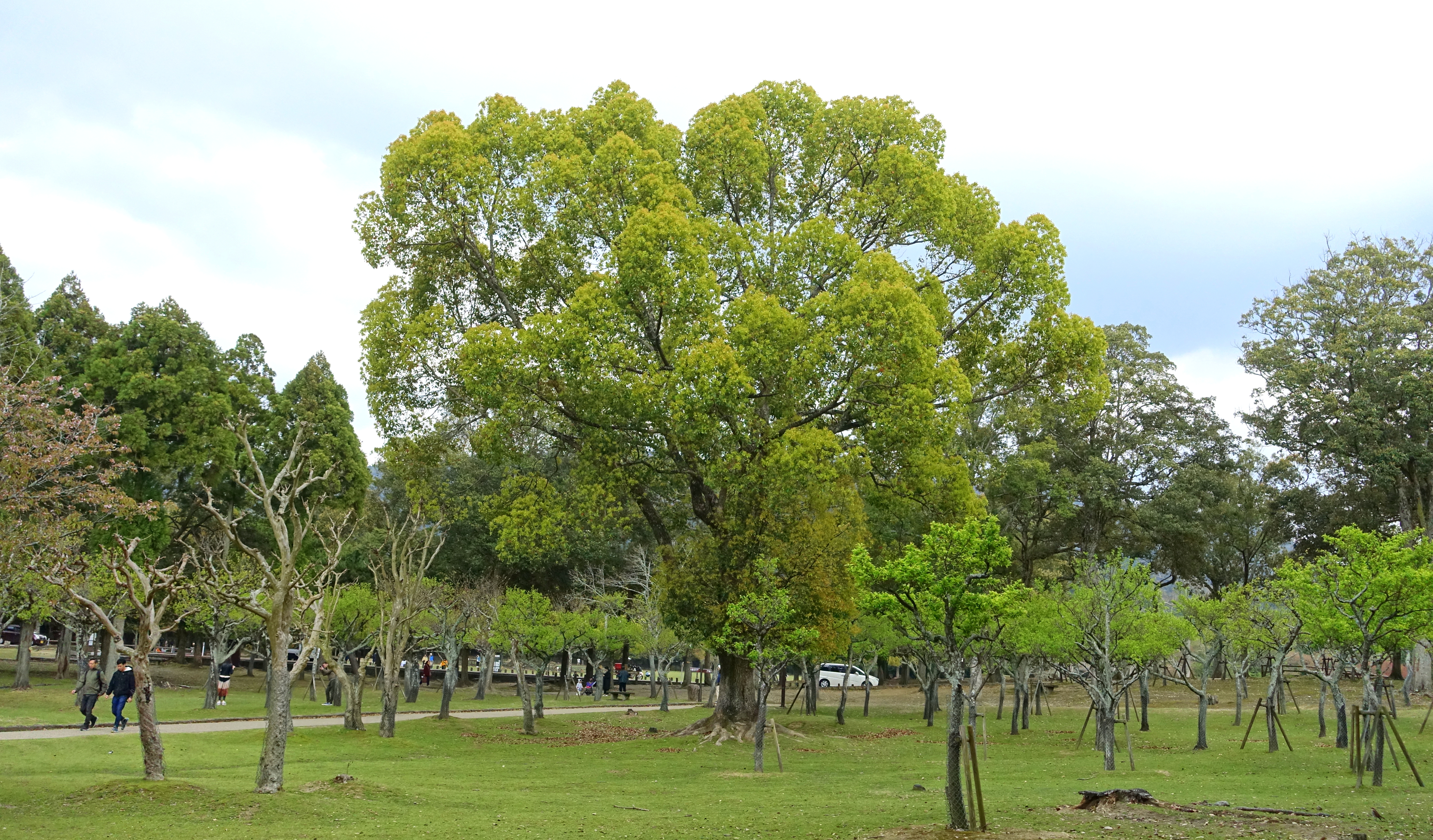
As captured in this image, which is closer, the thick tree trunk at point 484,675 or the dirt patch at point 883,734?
the dirt patch at point 883,734

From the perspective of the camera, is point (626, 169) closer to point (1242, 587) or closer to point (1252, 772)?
point (1252, 772)

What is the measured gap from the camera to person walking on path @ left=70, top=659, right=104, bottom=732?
78.1 feet

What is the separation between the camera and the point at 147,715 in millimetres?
13227

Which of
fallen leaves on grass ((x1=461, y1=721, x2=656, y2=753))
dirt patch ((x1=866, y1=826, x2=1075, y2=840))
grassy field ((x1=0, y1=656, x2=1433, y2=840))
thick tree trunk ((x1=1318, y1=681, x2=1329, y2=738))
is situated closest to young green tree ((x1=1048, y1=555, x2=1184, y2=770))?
grassy field ((x1=0, y1=656, x2=1433, y2=840))

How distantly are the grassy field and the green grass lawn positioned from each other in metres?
1.87

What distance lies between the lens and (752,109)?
25500mm

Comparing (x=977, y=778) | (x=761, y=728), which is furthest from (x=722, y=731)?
(x=977, y=778)

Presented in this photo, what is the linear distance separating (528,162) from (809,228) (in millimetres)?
7562

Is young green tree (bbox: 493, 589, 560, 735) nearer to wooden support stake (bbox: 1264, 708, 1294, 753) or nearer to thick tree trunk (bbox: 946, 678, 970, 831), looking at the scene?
wooden support stake (bbox: 1264, 708, 1294, 753)

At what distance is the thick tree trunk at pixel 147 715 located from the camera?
13.1 meters

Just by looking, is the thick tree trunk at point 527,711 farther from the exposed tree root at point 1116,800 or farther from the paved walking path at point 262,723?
the exposed tree root at point 1116,800

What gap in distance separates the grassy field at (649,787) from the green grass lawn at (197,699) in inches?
73.7

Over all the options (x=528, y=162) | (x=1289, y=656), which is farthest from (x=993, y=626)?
(x=1289, y=656)

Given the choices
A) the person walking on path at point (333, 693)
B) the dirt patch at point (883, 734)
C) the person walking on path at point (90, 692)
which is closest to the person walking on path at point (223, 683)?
the person walking on path at point (90, 692)
